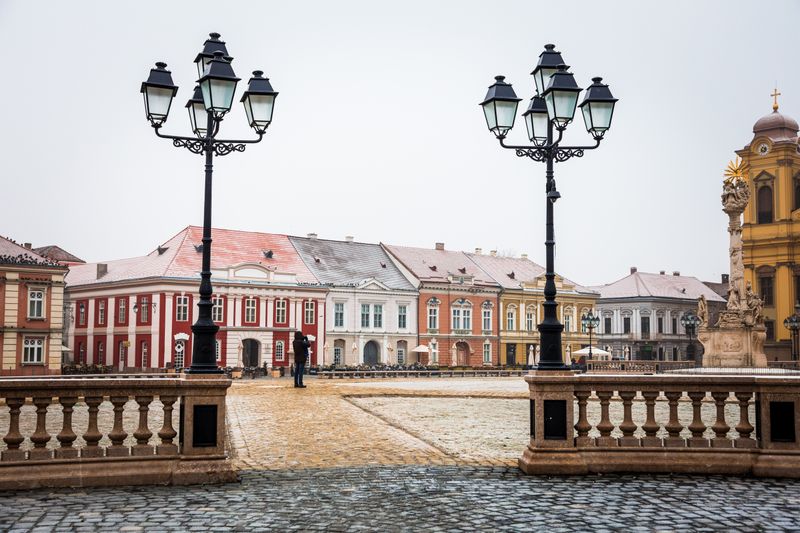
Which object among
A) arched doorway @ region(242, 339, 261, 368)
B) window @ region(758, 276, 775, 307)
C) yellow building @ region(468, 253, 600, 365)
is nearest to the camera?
arched doorway @ region(242, 339, 261, 368)

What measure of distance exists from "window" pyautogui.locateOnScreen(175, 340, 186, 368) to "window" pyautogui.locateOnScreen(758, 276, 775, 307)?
125 ft

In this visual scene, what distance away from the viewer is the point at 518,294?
67.6m

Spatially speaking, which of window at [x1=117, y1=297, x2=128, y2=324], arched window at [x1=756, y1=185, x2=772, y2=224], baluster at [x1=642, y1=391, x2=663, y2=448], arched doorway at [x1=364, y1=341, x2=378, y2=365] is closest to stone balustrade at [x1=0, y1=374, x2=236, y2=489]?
baluster at [x1=642, y1=391, x2=663, y2=448]

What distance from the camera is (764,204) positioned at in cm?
5547

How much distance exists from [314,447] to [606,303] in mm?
71502

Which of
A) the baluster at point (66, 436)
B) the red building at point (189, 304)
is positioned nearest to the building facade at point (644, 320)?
the red building at point (189, 304)

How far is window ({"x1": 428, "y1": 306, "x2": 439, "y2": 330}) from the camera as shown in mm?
62531

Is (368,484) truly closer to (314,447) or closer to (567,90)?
(314,447)

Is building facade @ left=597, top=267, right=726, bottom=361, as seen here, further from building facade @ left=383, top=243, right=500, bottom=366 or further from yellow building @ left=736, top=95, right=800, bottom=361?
yellow building @ left=736, top=95, right=800, bottom=361

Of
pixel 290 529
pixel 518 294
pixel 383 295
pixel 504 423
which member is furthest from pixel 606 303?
pixel 290 529

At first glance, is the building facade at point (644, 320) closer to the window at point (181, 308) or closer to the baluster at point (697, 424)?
the window at point (181, 308)

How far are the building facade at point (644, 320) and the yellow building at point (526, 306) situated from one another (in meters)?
7.84

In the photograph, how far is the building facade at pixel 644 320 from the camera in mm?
77750

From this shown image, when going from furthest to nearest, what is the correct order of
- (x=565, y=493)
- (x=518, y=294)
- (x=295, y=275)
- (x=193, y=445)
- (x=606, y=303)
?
1. (x=606, y=303)
2. (x=518, y=294)
3. (x=295, y=275)
4. (x=193, y=445)
5. (x=565, y=493)
